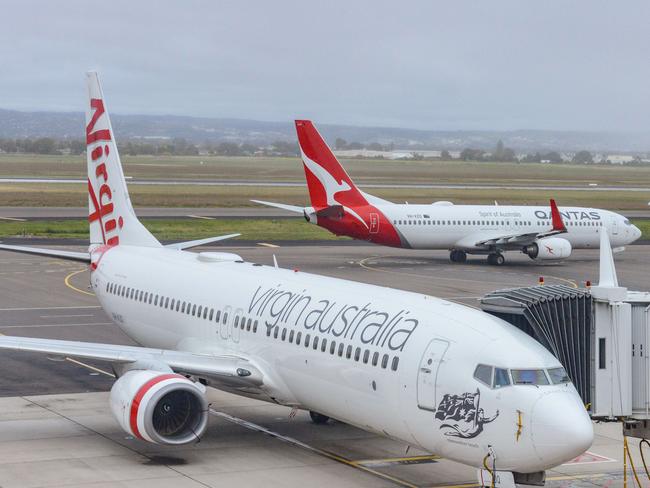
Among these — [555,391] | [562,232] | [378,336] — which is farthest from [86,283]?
[555,391]

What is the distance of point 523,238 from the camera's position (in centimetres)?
7256

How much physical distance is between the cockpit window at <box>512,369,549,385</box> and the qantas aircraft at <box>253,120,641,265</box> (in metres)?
46.9

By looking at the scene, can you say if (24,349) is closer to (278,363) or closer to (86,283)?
(278,363)

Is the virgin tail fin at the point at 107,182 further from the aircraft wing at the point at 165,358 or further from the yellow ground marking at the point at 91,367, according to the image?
the aircraft wing at the point at 165,358

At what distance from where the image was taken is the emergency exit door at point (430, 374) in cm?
2147

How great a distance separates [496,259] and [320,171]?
13.8 meters

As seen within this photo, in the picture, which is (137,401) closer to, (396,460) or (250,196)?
(396,460)

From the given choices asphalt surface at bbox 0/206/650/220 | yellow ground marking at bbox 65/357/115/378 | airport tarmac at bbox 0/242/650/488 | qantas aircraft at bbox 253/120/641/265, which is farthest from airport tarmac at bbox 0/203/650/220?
yellow ground marking at bbox 65/357/115/378

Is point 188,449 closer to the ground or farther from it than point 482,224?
closer to the ground

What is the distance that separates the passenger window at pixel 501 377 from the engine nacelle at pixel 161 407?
7077mm

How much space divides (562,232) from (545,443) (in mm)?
54183

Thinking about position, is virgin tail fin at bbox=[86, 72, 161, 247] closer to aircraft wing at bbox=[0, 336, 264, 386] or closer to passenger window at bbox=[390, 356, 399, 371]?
aircraft wing at bbox=[0, 336, 264, 386]

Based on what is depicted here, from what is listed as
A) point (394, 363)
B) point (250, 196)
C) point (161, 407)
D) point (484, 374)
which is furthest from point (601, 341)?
point (250, 196)

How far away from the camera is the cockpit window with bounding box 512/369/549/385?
67.4ft
